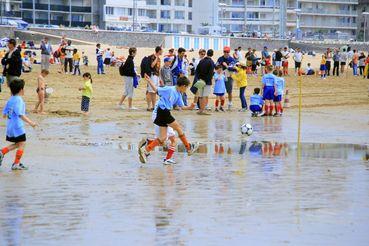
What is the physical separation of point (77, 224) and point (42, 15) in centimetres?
9693

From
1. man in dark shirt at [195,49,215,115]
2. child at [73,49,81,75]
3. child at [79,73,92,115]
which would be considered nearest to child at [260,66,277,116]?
man in dark shirt at [195,49,215,115]

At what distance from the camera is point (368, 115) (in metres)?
24.1

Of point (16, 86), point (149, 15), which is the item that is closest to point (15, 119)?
point (16, 86)

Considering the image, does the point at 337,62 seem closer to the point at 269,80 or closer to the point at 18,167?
the point at 269,80

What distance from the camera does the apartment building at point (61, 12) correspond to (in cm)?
10281

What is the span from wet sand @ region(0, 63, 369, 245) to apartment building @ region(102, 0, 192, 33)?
280 ft

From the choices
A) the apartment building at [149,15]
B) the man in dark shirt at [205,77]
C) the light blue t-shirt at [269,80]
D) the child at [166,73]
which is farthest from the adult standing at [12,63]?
the apartment building at [149,15]

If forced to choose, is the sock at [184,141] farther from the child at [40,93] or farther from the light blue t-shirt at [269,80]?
the light blue t-shirt at [269,80]

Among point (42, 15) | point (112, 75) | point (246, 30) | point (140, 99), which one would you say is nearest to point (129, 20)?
point (42, 15)

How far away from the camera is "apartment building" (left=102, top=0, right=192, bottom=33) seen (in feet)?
351

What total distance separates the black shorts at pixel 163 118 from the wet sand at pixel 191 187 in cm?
61

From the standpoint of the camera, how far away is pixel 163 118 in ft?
45.6

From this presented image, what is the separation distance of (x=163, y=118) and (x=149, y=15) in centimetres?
9897

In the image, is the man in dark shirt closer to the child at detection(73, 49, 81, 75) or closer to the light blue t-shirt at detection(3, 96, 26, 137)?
the light blue t-shirt at detection(3, 96, 26, 137)
